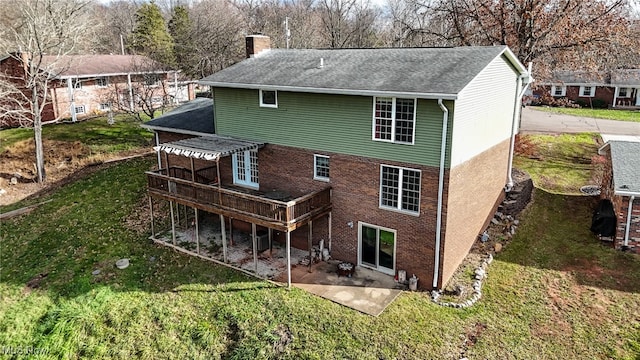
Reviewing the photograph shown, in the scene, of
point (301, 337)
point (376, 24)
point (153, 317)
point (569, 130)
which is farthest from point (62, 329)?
point (376, 24)

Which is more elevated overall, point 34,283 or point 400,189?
point 400,189

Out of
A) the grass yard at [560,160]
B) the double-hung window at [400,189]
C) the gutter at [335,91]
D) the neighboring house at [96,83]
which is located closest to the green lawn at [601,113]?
the grass yard at [560,160]

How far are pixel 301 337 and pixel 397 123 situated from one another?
7.66 metres

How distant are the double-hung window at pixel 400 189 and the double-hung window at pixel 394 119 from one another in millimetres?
1076

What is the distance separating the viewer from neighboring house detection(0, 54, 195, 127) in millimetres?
36688

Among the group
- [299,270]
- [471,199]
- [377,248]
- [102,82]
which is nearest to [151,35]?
[102,82]

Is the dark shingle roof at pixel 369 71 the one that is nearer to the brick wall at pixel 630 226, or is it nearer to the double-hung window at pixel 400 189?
the double-hung window at pixel 400 189

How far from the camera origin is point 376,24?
6550 cm

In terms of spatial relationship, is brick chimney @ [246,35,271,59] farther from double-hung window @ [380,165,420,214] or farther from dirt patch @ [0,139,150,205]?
dirt patch @ [0,139,150,205]

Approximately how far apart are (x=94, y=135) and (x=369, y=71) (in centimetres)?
2531

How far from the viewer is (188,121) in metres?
22.8

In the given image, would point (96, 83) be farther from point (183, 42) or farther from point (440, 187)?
point (440, 187)

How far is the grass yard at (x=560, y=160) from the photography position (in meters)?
24.8

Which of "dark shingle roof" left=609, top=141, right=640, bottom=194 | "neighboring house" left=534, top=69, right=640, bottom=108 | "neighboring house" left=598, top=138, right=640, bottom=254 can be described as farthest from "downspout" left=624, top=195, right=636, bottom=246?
"neighboring house" left=534, top=69, right=640, bottom=108
